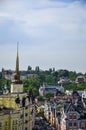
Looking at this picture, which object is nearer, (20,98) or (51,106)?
(20,98)

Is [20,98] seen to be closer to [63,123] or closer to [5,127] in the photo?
[5,127]

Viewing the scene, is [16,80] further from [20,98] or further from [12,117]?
[12,117]

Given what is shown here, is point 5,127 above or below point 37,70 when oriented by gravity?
below

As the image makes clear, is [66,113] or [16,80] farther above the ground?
[16,80]

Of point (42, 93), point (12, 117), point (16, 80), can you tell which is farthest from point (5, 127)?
point (42, 93)

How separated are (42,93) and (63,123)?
23.2 metres

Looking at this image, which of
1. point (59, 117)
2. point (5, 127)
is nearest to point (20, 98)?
point (5, 127)

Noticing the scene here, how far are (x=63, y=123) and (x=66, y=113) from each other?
0.74 meters

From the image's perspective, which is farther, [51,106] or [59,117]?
[51,106]

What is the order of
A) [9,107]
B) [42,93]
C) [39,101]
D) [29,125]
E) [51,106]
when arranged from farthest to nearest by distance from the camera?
1. [42,93]
2. [39,101]
3. [51,106]
4. [29,125]
5. [9,107]

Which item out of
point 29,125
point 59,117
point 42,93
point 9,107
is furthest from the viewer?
point 42,93

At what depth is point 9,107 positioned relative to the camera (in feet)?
51.2

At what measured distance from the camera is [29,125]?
16.6 meters

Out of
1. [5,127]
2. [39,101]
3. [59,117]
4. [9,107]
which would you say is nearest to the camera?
[5,127]
